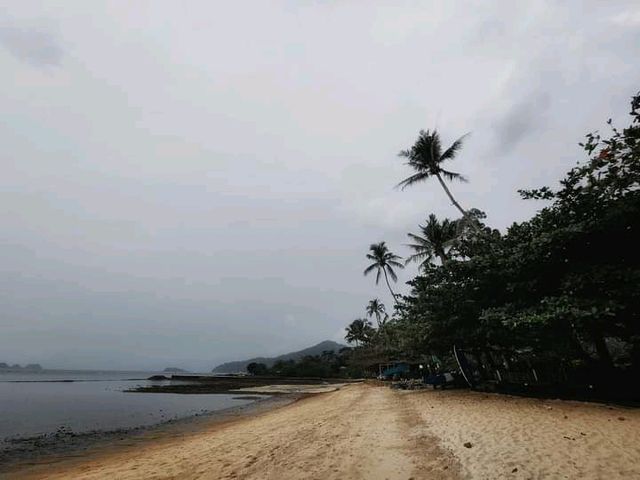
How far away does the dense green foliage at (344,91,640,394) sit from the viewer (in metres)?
12.5

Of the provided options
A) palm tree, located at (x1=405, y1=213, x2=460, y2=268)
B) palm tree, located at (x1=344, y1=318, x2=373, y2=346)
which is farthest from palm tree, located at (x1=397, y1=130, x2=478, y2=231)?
palm tree, located at (x1=344, y1=318, x2=373, y2=346)

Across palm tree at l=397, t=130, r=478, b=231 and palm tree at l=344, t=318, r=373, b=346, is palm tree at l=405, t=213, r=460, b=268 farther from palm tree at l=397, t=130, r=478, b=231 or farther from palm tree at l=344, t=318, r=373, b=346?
palm tree at l=344, t=318, r=373, b=346

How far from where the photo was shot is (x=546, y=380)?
16.7 metres

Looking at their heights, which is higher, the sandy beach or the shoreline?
the shoreline

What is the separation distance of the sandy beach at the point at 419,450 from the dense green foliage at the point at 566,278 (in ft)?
8.24

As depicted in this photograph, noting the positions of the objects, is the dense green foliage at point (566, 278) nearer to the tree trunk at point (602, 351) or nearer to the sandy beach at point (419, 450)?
the tree trunk at point (602, 351)

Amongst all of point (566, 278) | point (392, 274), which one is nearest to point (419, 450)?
point (566, 278)

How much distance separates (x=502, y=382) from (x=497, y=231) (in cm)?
748

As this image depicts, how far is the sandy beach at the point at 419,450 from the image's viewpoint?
7377 mm

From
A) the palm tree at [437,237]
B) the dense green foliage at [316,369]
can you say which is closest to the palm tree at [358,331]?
the dense green foliage at [316,369]

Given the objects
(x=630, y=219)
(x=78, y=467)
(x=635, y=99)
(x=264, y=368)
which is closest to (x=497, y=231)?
(x=630, y=219)

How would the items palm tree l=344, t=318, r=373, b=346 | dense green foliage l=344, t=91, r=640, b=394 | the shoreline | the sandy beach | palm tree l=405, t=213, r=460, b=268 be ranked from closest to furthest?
the sandy beach
dense green foliage l=344, t=91, r=640, b=394
the shoreline
palm tree l=405, t=213, r=460, b=268
palm tree l=344, t=318, r=373, b=346

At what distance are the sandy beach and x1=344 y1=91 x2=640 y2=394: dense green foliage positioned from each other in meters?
2.51

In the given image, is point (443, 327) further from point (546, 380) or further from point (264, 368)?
point (264, 368)
